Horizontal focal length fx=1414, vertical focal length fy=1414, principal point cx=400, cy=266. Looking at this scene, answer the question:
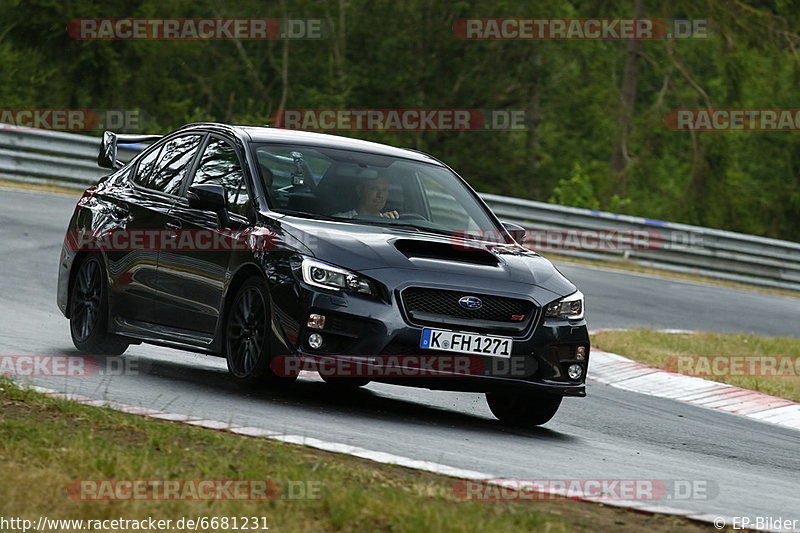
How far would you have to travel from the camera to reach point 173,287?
9.16 m

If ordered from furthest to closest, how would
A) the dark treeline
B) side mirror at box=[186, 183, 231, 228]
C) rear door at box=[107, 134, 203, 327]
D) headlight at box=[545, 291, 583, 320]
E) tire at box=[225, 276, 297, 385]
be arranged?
the dark treeline < rear door at box=[107, 134, 203, 327] < side mirror at box=[186, 183, 231, 228] < headlight at box=[545, 291, 583, 320] < tire at box=[225, 276, 297, 385]

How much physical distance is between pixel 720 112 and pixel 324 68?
12.2m

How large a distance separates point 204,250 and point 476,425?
2.02m

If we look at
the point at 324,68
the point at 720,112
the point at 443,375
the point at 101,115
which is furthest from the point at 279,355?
the point at 324,68

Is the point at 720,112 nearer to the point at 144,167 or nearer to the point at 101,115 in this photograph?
the point at 101,115

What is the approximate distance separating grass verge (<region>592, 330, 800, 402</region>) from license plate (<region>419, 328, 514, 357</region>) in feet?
15.7

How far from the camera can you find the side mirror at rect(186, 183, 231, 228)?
8.68 m

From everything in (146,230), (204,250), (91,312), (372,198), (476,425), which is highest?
(372,198)

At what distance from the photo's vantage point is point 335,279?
788 cm

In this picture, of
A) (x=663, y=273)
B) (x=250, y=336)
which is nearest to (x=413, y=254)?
(x=250, y=336)

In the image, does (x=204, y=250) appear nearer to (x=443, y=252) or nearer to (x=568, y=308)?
(x=443, y=252)

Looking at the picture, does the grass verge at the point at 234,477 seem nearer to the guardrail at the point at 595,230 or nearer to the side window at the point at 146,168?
the side window at the point at 146,168

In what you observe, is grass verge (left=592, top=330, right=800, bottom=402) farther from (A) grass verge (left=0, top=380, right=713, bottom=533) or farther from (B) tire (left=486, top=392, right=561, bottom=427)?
(A) grass verge (left=0, top=380, right=713, bottom=533)

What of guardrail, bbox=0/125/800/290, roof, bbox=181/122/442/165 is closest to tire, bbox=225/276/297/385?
roof, bbox=181/122/442/165
